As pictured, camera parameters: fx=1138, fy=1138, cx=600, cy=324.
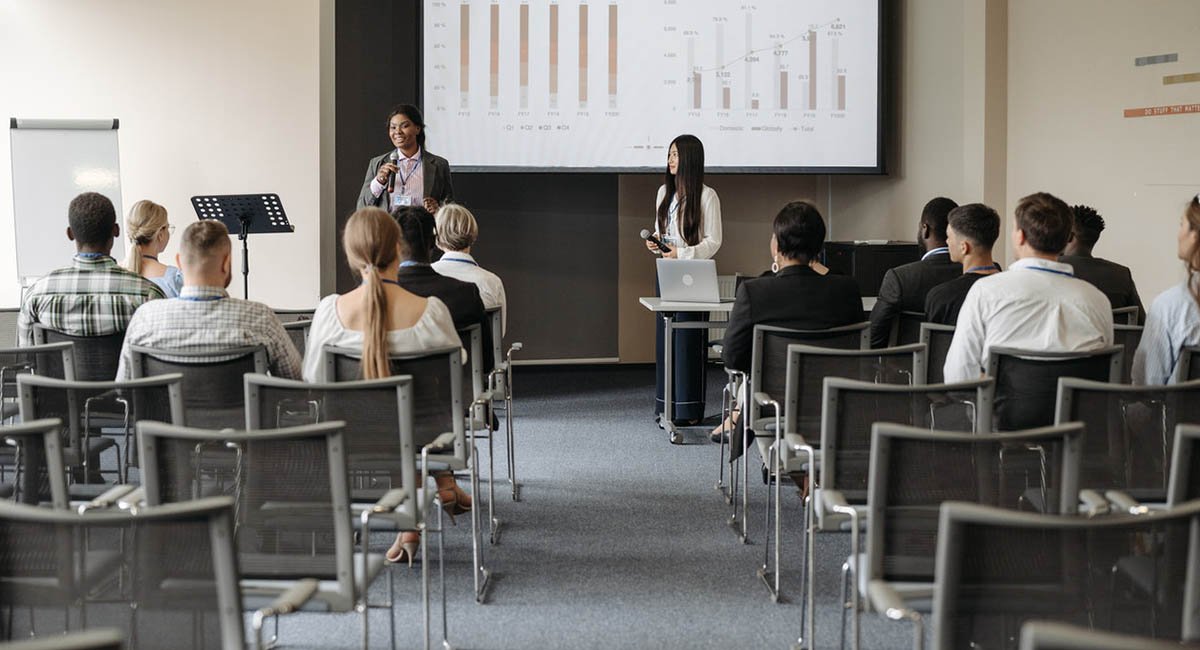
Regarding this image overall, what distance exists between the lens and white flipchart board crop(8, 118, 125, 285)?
7.03 metres

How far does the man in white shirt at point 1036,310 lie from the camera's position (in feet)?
10.9

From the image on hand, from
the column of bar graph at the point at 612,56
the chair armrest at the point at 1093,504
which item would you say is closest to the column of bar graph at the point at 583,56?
the column of bar graph at the point at 612,56

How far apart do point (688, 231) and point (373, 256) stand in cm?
324

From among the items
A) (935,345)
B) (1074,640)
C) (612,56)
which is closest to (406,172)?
(612,56)

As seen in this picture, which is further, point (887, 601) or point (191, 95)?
point (191, 95)

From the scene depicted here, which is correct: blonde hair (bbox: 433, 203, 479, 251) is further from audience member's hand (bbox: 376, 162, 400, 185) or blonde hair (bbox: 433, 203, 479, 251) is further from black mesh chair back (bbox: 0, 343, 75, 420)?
black mesh chair back (bbox: 0, 343, 75, 420)

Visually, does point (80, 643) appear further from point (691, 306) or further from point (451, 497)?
point (691, 306)

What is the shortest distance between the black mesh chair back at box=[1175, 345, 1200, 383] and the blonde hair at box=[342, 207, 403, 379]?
224 cm

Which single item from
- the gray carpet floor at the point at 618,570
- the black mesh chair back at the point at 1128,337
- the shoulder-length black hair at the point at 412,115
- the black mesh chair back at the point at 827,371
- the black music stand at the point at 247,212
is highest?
the shoulder-length black hair at the point at 412,115

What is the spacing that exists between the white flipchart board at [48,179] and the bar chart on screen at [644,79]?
2.16 metres

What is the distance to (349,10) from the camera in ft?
26.7

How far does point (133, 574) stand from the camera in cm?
181

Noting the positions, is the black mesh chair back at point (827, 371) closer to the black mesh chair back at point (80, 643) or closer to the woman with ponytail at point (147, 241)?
the black mesh chair back at point (80, 643)

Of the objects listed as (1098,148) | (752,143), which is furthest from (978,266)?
(752,143)
